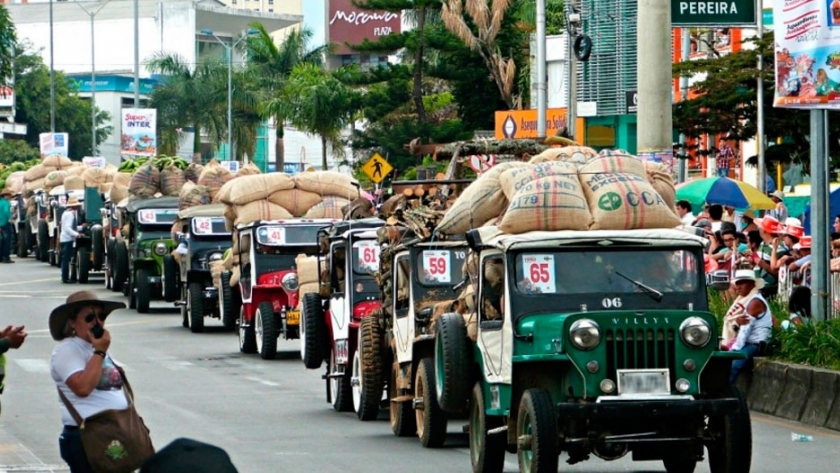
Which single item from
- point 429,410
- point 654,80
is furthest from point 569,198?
point 654,80

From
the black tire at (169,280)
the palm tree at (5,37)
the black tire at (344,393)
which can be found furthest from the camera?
the palm tree at (5,37)

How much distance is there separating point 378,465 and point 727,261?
8321mm

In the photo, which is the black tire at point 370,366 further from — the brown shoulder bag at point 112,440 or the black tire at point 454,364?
the brown shoulder bag at point 112,440

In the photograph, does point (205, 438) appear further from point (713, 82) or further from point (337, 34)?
point (337, 34)

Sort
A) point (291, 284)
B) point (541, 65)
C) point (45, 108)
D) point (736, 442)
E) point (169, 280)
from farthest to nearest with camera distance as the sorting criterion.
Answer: point (45, 108)
point (541, 65)
point (169, 280)
point (291, 284)
point (736, 442)

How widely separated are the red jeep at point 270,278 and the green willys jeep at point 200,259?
9.29ft

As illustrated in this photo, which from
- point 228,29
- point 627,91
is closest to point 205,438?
point 627,91

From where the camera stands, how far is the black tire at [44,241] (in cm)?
4681

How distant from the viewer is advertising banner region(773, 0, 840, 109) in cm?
1620

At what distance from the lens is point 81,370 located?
835cm

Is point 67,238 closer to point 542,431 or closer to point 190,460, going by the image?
point 542,431

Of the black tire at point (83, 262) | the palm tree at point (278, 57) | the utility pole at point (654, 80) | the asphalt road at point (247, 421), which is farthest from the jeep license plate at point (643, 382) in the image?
the palm tree at point (278, 57)

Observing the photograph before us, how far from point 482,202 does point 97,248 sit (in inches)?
1061

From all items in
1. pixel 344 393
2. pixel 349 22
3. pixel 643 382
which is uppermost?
pixel 349 22
